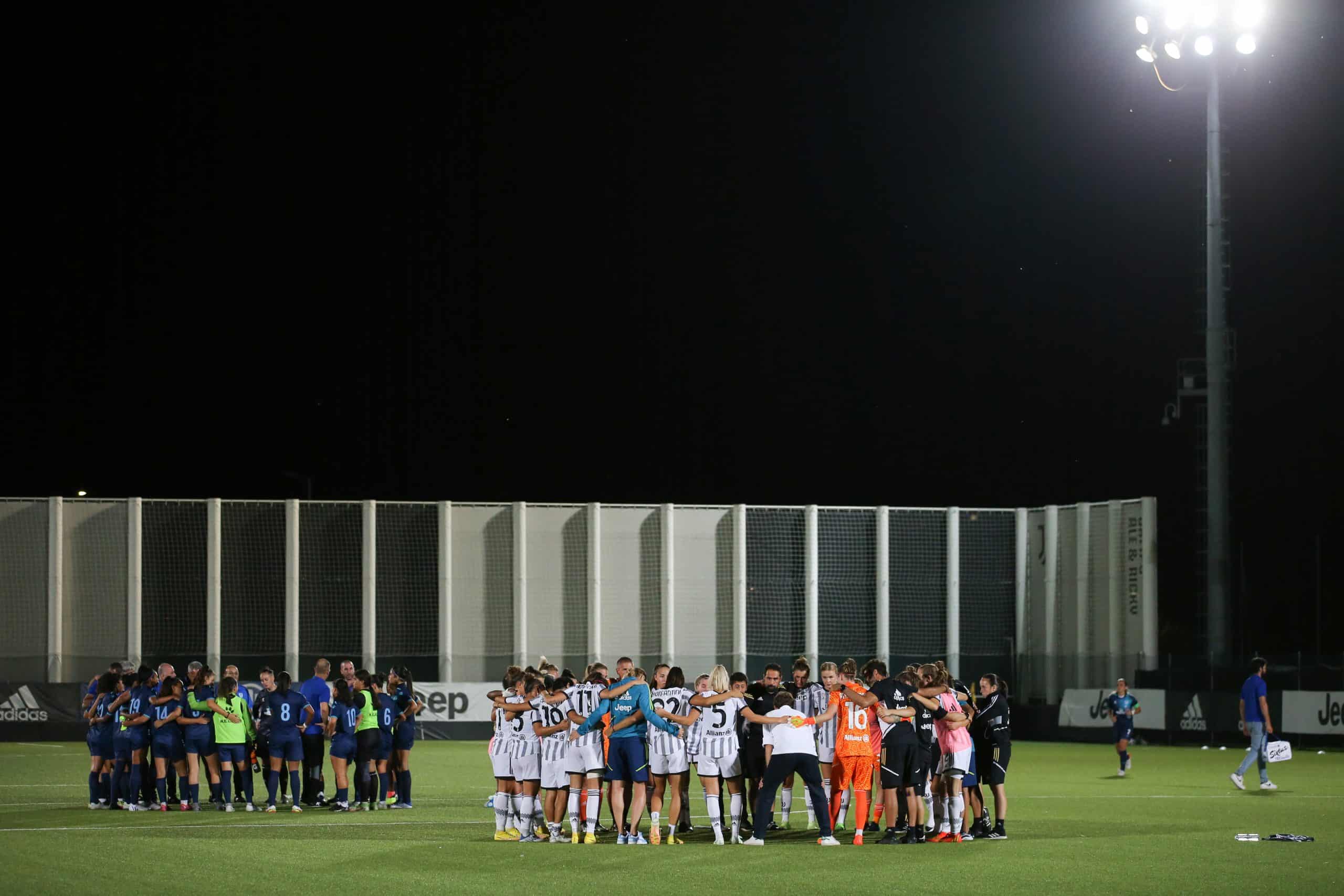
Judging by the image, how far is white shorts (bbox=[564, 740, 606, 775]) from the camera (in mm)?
17578

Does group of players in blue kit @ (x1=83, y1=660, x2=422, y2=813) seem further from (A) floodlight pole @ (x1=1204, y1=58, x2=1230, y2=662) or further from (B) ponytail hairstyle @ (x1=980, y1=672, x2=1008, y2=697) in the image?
(A) floodlight pole @ (x1=1204, y1=58, x2=1230, y2=662)

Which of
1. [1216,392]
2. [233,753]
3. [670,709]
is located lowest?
[233,753]

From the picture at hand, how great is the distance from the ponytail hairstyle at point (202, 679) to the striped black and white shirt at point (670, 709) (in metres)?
6.93

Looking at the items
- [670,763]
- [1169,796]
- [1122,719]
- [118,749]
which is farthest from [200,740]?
[1122,719]

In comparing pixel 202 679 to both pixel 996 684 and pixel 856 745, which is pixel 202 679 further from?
pixel 996 684

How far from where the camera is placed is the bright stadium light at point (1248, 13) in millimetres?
34456

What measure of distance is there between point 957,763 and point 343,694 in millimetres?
8137

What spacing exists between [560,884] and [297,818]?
24.2ft

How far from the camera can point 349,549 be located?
144ft

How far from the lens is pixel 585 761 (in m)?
17.6

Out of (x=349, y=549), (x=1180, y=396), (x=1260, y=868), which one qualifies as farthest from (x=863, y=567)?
(x=1260, y=868)

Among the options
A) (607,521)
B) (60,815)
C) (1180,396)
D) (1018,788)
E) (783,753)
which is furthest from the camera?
(607,521)

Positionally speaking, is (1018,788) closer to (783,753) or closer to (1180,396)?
(783,753)

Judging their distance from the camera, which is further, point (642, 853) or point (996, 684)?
point (996, 684)
